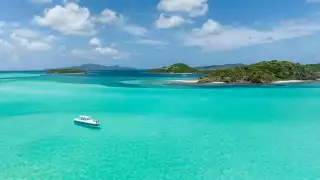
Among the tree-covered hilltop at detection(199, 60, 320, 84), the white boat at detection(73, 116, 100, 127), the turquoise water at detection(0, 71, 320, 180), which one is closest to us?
the turquoise water at detection(0, 71, 320, 180)

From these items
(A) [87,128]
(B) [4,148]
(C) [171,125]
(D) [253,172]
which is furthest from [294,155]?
(B) [4,148]

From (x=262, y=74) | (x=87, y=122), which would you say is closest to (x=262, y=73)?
(x=262, y=74)

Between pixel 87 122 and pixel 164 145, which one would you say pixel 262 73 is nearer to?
pixel 87 122

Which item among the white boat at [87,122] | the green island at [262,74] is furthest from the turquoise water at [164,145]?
the green island at [262,74]

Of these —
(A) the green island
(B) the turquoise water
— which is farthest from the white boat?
(A) the green island

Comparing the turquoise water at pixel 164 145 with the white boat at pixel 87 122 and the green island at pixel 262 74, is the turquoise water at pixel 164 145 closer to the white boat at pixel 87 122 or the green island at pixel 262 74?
the white boat at pixel 87 122

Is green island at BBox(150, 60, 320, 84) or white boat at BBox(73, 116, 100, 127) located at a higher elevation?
green island at BBox(150, 60, 320, 84)

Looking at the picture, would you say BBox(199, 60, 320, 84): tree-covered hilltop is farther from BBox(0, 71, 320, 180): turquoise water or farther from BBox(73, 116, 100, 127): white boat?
BBox(73, 116, 100, 127): white boat

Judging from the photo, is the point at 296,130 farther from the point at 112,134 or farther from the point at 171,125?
the point at 112,134
